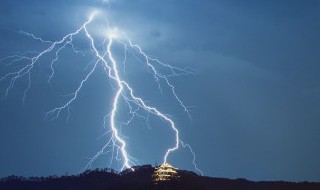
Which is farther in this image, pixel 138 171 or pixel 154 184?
pixel 138 171

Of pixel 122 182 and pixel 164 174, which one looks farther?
pixel 122 182

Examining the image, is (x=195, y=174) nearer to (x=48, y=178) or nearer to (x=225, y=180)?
(x=225, y=180)

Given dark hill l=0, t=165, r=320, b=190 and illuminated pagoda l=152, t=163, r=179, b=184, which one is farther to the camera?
dark hill l=0, t=165, r=320, b=190

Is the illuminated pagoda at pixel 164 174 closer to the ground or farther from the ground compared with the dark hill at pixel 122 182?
closer to the ground

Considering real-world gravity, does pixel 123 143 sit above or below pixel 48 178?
below

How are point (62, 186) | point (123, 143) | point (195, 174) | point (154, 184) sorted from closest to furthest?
point (154, 184)
point (123, 143)
point (195, 174)
point (62, 186)

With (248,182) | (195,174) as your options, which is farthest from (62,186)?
(248,182)

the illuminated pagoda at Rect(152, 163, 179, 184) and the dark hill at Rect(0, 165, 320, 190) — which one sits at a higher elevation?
the dark hill at Rect(0, 165, 320, 190)

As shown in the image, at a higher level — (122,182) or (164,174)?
(122,182)
